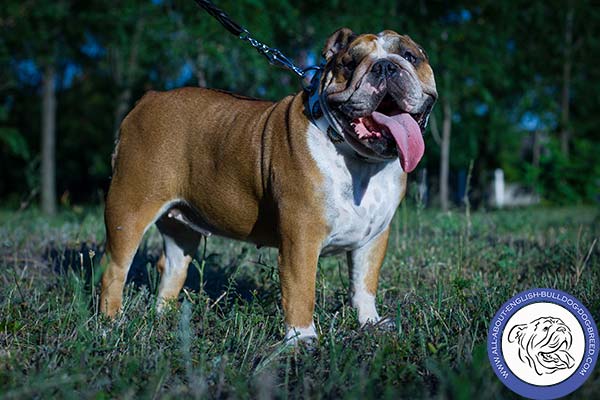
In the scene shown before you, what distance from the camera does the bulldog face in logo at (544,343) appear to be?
243 cm

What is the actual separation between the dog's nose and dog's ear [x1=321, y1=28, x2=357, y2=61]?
0.47 metres

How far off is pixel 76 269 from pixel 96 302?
3.99ft

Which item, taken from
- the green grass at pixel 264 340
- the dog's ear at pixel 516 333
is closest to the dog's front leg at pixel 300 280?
the green grass at pixel 264 340

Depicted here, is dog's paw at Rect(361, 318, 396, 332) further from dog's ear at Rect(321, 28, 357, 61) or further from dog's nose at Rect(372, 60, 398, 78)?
dog's ear at Rect(321, 28, 357, 61)

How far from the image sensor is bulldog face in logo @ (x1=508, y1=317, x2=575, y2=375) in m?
2.43

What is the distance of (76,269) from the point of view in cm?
486

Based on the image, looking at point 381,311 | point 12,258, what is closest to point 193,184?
point 381,311

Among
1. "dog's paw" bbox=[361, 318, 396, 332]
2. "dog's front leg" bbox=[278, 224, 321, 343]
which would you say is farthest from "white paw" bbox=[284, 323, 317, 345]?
"dog's paw" bbox=[361, 318, 396, 332]

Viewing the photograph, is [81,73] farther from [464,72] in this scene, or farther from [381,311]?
[381,311]

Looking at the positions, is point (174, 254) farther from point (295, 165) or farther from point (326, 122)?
point (326, 122)

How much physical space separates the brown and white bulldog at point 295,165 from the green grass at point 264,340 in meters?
0.28

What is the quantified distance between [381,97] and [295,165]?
552mm

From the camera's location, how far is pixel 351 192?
3150 millimetres

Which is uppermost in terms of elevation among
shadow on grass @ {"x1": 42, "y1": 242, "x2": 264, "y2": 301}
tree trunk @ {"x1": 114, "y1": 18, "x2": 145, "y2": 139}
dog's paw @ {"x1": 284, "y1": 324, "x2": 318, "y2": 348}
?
tree trunk @ {"x1": 114, "y1": 18, "x2": 145, "y2": 139}
